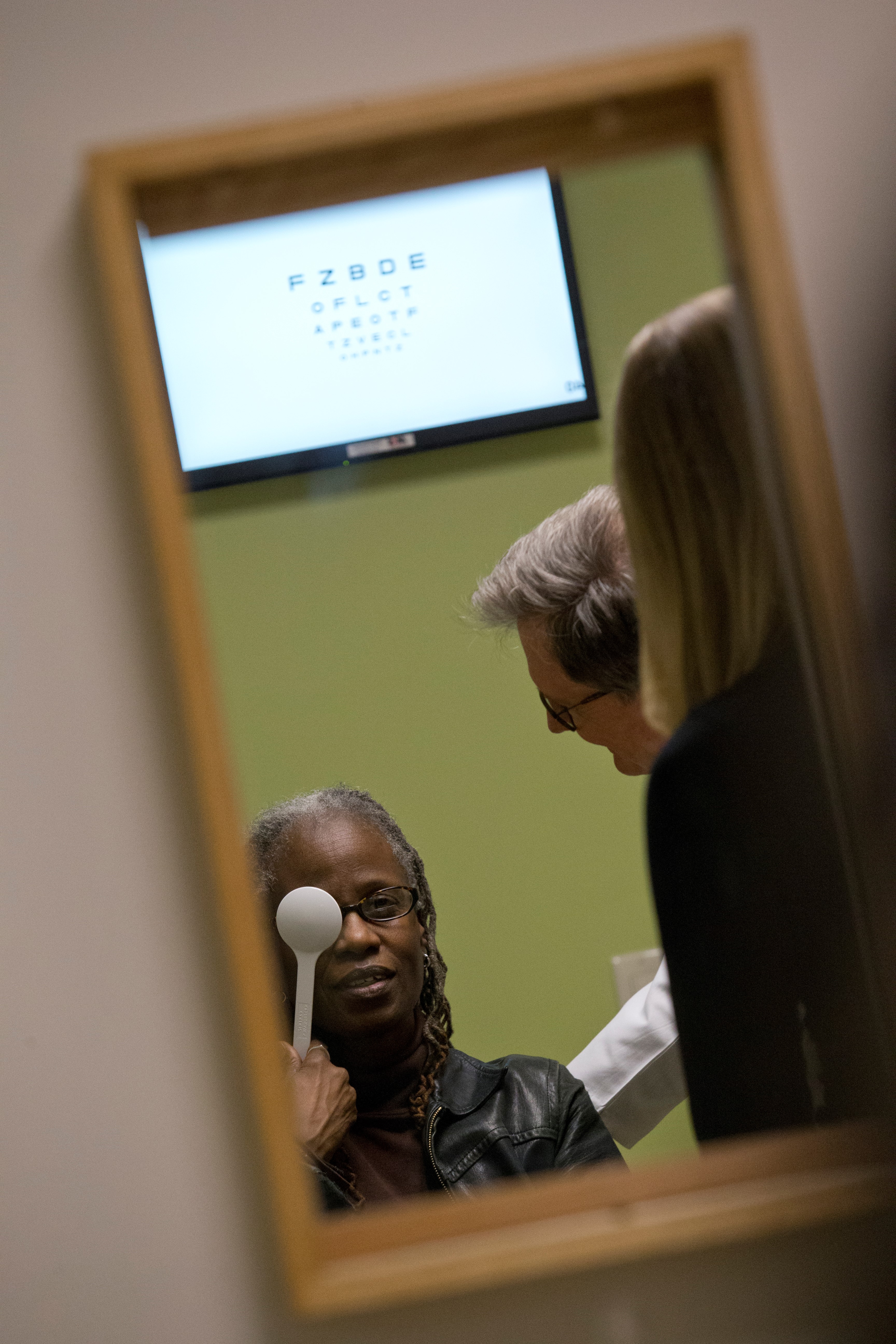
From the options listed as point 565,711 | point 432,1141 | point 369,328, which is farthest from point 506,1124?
point 369,328

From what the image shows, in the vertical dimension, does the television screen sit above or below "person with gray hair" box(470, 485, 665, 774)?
above

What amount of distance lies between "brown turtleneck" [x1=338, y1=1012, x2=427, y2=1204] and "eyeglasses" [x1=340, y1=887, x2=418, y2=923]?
0.08 meters

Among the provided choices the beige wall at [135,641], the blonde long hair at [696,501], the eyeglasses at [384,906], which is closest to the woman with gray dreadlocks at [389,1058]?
the eyeglasses at [384,906]

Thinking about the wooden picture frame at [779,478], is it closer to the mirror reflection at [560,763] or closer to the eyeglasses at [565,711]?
the mirror reflection at [560,763]

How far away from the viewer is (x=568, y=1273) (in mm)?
519

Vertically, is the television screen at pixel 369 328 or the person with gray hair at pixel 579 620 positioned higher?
the television screen at pixel 369 328

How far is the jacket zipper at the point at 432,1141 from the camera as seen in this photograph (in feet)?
2.09

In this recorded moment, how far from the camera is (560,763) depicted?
755 mm

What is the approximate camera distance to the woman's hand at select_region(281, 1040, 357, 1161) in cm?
62

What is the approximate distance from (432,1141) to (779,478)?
0.48 m

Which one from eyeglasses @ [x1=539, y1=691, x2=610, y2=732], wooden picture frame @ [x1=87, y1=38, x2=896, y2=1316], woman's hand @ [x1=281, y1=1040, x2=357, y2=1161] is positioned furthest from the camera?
eyeglasses @ [x1=539, y1=691, x2=610, y2=732]

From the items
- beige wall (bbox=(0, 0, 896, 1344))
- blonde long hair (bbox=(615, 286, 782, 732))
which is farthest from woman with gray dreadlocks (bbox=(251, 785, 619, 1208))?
blonde long hair (bbox=(615, 286, 782, 732))

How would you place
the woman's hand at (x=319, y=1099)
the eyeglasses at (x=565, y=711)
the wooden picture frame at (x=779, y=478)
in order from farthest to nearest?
1. the eyeglasses at (x=565, y=711)
2. the woman's hand at (x=319, y=1099)
3. the wooden picture frame at (x=779, y=478)

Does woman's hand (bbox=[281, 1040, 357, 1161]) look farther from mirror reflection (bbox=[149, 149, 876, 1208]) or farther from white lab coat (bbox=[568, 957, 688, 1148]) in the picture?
white lab coat (bbox=[568, 957, 688, 1148])
